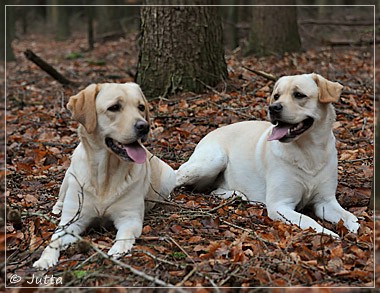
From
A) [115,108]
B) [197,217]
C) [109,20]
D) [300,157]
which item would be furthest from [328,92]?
[109,20]

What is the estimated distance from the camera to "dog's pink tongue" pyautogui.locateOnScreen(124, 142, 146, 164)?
4109 millimetres

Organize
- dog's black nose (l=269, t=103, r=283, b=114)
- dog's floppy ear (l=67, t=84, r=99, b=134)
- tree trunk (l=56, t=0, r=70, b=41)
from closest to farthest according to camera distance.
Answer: dog's floppy ear (l=67, t=84, r=99, b=134) → dog's black nose (l=269, t=103, r=283, b=114) → tree trunk (l=56, t=0, r=70, b=41)

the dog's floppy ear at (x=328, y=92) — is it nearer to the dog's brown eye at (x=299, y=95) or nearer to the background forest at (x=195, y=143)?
the dog's brown eye at (x=299, y=95)

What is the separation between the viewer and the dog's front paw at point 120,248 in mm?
3713

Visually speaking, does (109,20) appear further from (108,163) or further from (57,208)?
(108,163)

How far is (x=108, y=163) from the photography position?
4.32 metres

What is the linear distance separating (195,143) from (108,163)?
2.61 m

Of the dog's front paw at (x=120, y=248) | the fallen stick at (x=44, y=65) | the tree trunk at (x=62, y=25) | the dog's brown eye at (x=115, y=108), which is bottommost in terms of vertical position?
the tree trunk at (x=62, y=25)

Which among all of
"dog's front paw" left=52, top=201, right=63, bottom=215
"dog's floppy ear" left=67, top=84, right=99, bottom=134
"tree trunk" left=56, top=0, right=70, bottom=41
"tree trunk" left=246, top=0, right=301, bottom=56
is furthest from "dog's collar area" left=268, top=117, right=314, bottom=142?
"tree trunk" left=56, top=0, right=70, bottom=41

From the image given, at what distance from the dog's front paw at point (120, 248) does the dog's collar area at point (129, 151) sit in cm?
59

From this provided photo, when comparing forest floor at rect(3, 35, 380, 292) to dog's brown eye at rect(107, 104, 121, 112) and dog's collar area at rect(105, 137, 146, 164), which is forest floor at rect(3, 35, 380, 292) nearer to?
dog's collar area at rect(105, 137, 146, 164)

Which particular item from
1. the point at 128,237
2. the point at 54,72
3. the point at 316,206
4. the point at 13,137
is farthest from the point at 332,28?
the point at 128,237

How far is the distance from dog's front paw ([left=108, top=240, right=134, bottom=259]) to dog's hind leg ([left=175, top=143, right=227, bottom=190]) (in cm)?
162

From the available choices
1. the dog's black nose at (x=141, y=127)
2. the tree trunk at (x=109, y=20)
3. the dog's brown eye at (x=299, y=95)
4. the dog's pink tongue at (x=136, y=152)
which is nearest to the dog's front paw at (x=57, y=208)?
the dog's pink tongue at (x=136, y=152)
